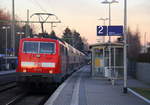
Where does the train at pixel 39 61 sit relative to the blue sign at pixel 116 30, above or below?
below

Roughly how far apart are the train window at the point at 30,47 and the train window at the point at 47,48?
338mm

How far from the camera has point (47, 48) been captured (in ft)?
69.2

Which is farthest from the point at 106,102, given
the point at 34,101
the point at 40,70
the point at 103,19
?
the point at 103,19

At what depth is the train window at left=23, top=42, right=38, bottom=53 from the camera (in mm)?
21002

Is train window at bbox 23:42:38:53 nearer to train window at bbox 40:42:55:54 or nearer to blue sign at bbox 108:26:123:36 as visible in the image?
train window at bbox 40:42:55:54

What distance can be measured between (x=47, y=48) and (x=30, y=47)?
37.8 inches

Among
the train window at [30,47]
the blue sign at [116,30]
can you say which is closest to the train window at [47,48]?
the train window at [30,47]

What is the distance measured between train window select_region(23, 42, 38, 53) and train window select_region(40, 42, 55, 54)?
1.11ft

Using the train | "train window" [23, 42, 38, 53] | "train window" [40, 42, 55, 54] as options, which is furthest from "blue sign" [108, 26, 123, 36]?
"train window" [23, 42, 38, 53]

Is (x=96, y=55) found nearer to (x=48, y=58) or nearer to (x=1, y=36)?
(x=48, y=58)

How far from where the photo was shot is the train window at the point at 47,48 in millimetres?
21031

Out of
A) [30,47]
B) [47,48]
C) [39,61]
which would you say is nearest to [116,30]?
[47,48]

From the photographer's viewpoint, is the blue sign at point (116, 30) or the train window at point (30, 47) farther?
the blue sign at point (116, 30)

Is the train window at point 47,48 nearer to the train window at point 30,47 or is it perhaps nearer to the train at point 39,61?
the train at point 39,61
